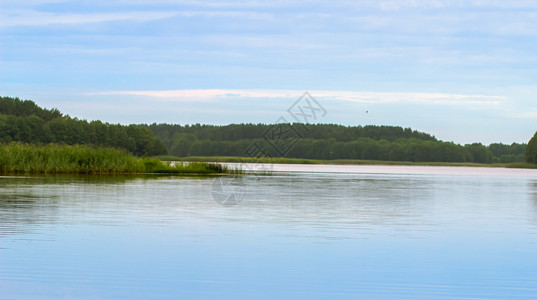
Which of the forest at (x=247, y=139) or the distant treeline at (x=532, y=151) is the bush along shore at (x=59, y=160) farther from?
the distant treeline at (x=532, y=151)

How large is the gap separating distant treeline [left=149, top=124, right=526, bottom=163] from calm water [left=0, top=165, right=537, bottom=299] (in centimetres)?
8841

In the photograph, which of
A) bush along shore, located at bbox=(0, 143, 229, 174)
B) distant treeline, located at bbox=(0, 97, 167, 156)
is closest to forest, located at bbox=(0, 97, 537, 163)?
distant treeline, located at bbox=(0, 97, 167, 156)

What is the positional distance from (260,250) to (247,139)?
125 m

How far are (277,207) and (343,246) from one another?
748 centimetres

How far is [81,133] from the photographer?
321 ft

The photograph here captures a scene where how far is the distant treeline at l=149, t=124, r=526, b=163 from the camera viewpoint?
118m

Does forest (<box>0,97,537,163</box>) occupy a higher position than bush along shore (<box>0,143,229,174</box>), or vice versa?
forest (<box>0,97,537,163</box>)

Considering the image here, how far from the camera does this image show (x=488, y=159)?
12081 cm

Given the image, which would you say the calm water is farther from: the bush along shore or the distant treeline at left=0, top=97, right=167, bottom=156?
the distant treeline at left=0, top=97, right=167, bottom=156

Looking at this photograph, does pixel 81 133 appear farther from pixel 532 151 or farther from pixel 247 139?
pixel 532 151

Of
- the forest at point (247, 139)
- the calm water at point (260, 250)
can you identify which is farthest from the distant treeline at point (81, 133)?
the calm water at point (260, 250)

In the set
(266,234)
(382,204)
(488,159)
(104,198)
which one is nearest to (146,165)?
(104,198)

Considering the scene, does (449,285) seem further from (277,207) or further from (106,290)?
(277,207)

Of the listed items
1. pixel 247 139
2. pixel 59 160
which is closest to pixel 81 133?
pixel 247 139
